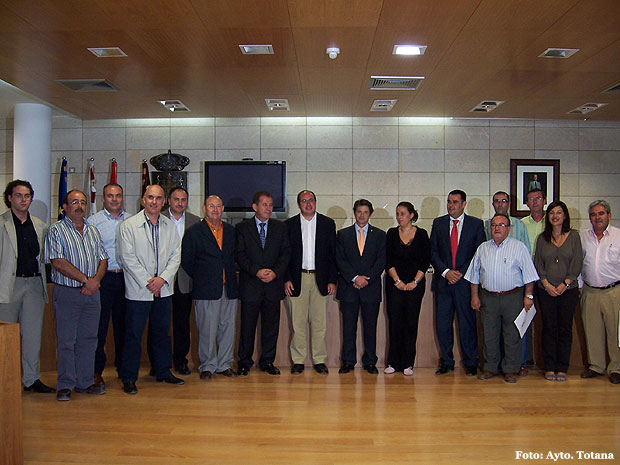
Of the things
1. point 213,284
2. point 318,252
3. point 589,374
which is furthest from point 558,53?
point 213,284

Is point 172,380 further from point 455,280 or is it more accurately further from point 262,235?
point 455,280

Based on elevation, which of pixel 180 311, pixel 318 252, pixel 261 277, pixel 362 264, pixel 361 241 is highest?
pixel 361 241

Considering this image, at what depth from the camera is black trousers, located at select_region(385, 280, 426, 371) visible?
5.33m

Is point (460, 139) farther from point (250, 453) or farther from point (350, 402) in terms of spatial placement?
point (250, 453)

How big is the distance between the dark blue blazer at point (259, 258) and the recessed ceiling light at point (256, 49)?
1582mm

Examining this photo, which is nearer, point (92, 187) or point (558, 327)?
point (558, 327)

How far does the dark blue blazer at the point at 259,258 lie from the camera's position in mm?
5207

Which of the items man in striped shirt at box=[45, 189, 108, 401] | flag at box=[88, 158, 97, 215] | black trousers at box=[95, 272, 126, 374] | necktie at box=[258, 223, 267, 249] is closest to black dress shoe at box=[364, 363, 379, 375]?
necktie at box=[258, 223, 267, 249]

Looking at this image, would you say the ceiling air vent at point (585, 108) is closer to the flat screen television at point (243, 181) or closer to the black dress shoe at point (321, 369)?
the flat screen television at point (243, 181)

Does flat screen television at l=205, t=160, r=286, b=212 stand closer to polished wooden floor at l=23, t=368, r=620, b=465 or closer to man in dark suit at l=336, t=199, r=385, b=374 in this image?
man in dark suit at l=336, t=199, r=385, b=374

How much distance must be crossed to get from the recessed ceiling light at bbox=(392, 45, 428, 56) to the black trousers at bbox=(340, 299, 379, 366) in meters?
2.39

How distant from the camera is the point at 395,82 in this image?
247 inches

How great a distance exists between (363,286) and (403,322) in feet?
1.78

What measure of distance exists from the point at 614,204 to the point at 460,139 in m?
2.49
